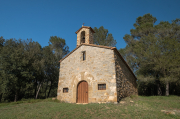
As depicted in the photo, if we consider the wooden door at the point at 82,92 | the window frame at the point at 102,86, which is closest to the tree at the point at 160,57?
the window frame at the point at 102,86

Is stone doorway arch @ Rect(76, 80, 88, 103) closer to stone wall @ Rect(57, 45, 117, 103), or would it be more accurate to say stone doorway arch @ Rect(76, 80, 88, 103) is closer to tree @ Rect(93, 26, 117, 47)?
stone wall @ Rect(57, 45, 117, 103)

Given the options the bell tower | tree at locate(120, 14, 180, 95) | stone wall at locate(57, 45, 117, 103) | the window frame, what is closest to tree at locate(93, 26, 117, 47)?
tree at locate(120, 14, 180, 95)

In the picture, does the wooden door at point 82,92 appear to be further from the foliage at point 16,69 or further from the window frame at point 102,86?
the foliage at point 16,69

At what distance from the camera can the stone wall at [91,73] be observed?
860cm

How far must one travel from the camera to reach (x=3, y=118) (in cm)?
591

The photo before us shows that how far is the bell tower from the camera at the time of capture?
1134 cm

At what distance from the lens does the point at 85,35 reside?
1152cm

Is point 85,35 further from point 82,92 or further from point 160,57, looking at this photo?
point 160,57

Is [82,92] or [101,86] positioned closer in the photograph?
[101,86]

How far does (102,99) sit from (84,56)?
13.1 feet

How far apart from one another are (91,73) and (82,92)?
1707 mm

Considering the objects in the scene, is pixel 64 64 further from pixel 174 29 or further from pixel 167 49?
pixel 174 29

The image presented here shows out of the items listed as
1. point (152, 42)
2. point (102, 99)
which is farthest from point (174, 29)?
point (102, 99)

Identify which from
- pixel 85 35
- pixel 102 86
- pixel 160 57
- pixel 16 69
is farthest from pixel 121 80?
pixel 16 69
